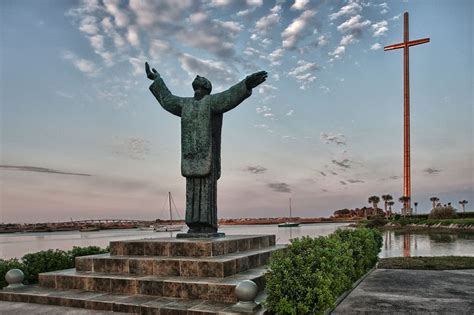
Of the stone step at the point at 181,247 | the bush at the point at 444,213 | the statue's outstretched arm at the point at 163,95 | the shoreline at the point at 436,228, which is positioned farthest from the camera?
the bush at the point at 444,213

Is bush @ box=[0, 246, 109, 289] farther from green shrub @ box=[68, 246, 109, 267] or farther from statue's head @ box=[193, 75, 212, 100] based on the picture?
statue's head @ box=[193, 75, 212, 100]

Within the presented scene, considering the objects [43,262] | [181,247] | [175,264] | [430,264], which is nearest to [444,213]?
[430,264]

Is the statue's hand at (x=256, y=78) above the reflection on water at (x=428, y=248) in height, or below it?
above

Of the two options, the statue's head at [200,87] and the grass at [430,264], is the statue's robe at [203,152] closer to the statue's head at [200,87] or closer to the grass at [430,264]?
the statue's head at [200,87]

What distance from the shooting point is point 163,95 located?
372 inches

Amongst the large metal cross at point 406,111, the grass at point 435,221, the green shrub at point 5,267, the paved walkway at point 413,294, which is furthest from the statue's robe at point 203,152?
the large metal cross at point 406,111

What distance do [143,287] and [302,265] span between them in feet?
9.94

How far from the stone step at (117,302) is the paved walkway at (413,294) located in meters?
2.21

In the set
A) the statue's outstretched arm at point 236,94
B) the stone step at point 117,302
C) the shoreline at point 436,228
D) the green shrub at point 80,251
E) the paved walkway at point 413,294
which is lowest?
the shoreline at point 436,228

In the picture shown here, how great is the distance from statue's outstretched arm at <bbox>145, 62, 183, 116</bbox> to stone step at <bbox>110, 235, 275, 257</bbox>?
327 cm

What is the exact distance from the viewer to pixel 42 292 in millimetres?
7156

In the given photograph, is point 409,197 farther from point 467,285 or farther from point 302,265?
point 302,265

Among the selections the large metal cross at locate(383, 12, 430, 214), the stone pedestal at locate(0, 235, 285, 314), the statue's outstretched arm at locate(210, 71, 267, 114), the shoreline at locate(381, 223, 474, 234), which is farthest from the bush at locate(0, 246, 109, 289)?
the large metal cross at locate(383, 12, 430, 214)

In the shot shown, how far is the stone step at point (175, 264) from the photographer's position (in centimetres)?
659
